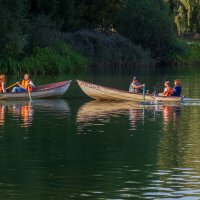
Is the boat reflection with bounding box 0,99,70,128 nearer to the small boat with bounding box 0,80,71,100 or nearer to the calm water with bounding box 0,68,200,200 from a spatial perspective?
the calm water with bounding box 0,68,200,200

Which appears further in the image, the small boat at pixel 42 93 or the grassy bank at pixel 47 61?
the grassy bank at pixel 47 61

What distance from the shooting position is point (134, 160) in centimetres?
2347

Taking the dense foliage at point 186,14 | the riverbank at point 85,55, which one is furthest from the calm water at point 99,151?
the dense foliage at point 186,14

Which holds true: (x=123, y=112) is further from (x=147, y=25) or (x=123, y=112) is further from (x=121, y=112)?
(x=147, y=25)

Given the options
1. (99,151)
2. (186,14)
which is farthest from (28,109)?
(186,14)

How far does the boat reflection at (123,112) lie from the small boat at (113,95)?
19.0 inches

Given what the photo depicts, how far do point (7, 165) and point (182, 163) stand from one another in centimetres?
475

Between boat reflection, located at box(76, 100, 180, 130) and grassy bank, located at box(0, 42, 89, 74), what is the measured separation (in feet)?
72.6

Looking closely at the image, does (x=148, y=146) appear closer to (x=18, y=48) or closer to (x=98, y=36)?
(x=18, y=48)

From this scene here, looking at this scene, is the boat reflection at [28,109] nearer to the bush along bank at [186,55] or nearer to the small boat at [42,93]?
the small boat at [42,93]

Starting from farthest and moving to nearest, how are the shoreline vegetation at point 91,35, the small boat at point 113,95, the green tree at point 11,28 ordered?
1. the shoreline vegetation at point 91,35
2. the green tree at point 11,28
3. the small boat at point 113,95

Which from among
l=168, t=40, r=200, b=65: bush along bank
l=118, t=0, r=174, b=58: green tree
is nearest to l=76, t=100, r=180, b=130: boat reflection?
l=118, t=0, r=174, b=58: green tree

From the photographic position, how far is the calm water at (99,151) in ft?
63.8

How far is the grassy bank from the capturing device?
64562mm
